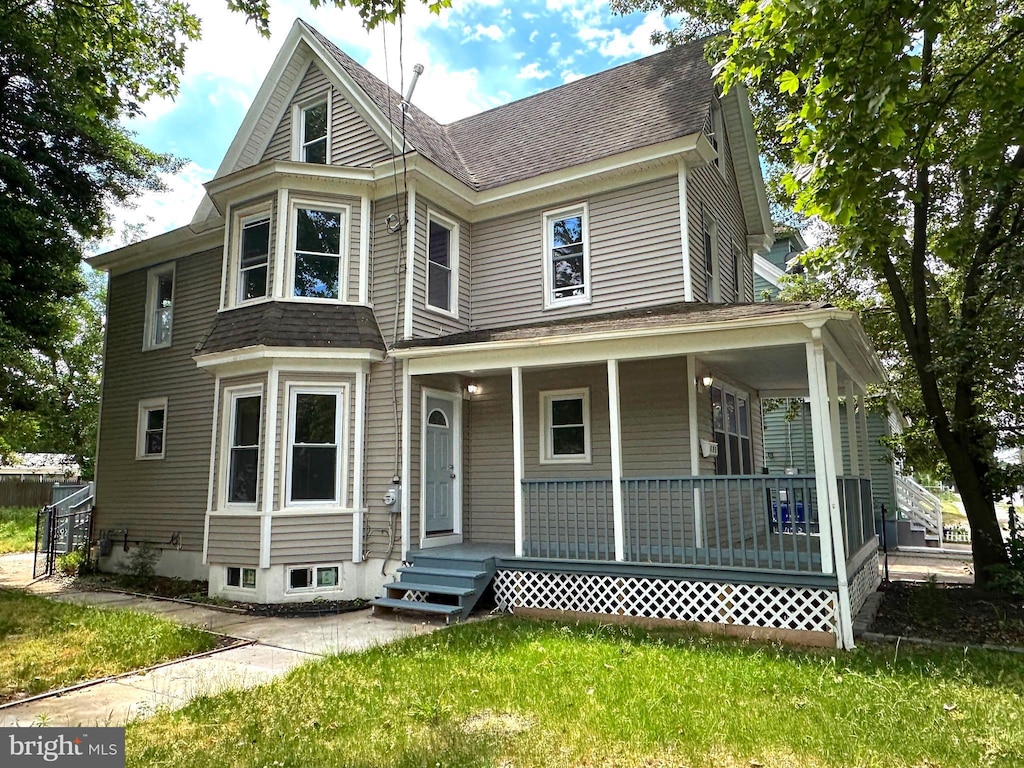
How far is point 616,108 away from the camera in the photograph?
1138cm

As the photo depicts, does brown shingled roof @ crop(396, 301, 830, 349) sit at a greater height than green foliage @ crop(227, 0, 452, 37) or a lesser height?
lesser

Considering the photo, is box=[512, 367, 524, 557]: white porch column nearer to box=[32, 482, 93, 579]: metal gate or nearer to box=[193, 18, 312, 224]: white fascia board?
box=[193, 18, 312, 224]: white fascia board

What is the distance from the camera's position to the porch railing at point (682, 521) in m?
6.79

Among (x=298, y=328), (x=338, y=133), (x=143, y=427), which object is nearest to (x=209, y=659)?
→ (x=298, y=328)

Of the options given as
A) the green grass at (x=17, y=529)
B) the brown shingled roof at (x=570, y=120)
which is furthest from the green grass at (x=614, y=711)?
the green grass at (x=17, y=529)

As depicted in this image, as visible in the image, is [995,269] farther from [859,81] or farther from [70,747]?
[70,747]

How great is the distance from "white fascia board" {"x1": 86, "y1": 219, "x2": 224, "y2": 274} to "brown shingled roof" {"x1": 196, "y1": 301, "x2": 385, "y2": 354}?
2772 millimetres

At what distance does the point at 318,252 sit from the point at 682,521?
22.2 feet

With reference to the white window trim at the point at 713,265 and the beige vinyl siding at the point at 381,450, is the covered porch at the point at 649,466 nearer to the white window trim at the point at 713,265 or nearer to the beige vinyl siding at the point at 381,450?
the beige vinyl siding at the point at 381,450

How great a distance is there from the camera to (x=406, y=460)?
29.7ft

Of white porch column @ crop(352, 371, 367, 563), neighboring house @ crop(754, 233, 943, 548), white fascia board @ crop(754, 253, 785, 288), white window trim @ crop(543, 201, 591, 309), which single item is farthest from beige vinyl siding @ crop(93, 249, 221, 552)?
white fascia board @ crop(754, 253, 785, 288)

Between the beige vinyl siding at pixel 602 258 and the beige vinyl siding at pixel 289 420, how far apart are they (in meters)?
2.69

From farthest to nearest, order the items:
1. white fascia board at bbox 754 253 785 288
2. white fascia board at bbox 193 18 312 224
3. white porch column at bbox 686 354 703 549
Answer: white fascia board at bbox 754 253 785 288 < white fascia board at bbox 193 18 312 224 < white porch column at bbox 686 354 703 549

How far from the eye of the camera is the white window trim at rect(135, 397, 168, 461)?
471 inches
